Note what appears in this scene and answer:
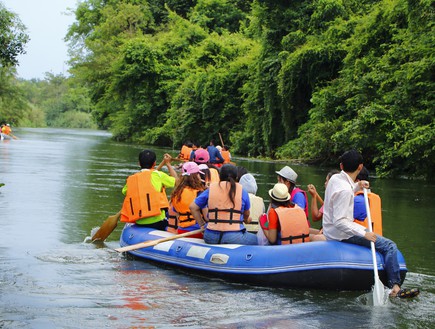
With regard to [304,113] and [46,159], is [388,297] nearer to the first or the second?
[46,159]

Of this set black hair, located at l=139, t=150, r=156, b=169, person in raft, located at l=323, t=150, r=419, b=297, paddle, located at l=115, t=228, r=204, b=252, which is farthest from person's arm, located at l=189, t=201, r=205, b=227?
person in raft, located at l=323, t=150, r=419, b=297

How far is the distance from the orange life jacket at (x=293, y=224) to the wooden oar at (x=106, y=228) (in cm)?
318

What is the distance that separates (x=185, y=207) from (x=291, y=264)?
1956 mm

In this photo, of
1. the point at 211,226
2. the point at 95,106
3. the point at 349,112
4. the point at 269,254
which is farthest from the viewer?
the point at 95,106

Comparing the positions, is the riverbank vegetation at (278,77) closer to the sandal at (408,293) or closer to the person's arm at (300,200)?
the person's arm at (300,200)

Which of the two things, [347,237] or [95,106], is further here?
[95,106]

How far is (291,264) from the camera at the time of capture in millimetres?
7902

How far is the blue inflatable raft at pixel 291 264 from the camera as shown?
7.70m

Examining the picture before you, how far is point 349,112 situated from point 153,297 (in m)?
18.8

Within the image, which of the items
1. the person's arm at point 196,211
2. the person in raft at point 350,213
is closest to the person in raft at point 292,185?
the person in raft at point 350,213

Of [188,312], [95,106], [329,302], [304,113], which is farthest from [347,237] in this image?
[95,106]

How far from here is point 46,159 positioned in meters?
27.4

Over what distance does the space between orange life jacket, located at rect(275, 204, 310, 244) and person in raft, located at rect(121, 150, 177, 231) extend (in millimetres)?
2173

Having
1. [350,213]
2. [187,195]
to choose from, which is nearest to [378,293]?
[350,213]
